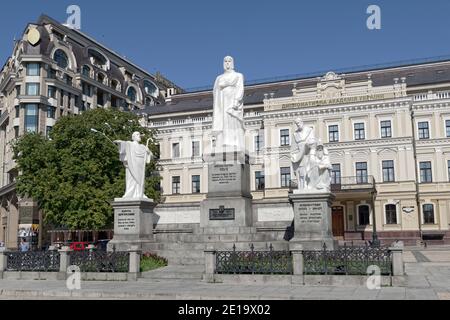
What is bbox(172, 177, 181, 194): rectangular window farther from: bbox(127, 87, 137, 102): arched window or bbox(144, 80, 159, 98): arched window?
bbox(144, 80, 159, 98): arched window

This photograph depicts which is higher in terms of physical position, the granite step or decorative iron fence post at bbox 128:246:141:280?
the granite step

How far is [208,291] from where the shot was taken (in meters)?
12.0

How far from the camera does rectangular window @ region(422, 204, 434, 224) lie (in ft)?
151

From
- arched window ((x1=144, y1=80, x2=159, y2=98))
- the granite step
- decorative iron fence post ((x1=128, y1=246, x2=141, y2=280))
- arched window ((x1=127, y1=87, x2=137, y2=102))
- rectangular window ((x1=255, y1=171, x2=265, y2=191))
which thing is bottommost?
decorative iron fence post ((x1=128, y1=246, x2=141, y2=280))

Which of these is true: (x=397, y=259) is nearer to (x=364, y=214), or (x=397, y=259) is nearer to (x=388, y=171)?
(x=364, y=214)

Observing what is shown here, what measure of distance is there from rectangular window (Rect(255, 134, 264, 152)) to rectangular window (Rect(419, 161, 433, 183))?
1583cm

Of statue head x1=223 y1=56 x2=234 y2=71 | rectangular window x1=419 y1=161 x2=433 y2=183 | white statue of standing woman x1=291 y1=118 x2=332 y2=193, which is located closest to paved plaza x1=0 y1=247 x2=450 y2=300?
white statue of standing woman x1=291 y1=118 x2=332 y2=193

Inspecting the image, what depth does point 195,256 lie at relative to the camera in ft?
55.4

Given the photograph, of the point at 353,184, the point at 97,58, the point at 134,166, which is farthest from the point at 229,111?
the point at 97,58

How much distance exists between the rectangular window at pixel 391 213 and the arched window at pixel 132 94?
131 feet

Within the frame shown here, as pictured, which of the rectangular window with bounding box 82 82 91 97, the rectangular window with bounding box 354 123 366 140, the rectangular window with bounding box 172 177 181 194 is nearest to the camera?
the rectangular window with bounding box 354 123 366 140

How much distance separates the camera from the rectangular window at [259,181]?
173ft

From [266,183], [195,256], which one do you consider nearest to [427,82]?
[266,183]
